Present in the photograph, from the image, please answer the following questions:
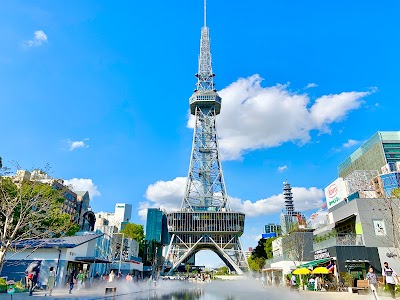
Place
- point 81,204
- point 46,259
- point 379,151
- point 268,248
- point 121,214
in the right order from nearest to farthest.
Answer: point 46,259 < point 268,248 < point 379,151 < point 81,204 < point 121,214

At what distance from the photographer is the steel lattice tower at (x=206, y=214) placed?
96750 mm

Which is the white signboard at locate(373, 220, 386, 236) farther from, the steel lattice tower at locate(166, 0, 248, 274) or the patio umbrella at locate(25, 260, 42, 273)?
the steel lattice tower at locate(166, 0, 248, 274)

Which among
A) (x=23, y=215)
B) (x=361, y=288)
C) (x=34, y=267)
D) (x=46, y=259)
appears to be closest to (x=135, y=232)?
(x=46, y=259)

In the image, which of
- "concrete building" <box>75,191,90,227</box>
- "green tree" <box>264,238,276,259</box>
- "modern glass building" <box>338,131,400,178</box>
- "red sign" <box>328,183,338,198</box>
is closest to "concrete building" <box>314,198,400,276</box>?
"red sign" <box>328,183,338,198</box>

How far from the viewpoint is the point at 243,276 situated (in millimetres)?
84875

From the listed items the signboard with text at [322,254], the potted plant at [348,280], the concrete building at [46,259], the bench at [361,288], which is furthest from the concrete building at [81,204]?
the bench at [361,288]

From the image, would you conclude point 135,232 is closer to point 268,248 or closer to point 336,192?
point 268,248

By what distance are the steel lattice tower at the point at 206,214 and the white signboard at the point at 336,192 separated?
42.6 metres

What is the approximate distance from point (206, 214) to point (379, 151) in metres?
57.4

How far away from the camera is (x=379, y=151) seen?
99500 millimetres

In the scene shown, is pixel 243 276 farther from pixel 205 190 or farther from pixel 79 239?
pixel 79 239

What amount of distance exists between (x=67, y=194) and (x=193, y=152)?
4155cm

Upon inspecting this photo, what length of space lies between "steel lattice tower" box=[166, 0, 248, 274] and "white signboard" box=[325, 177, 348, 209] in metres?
42.6

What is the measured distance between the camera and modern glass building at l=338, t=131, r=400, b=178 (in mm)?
96669
